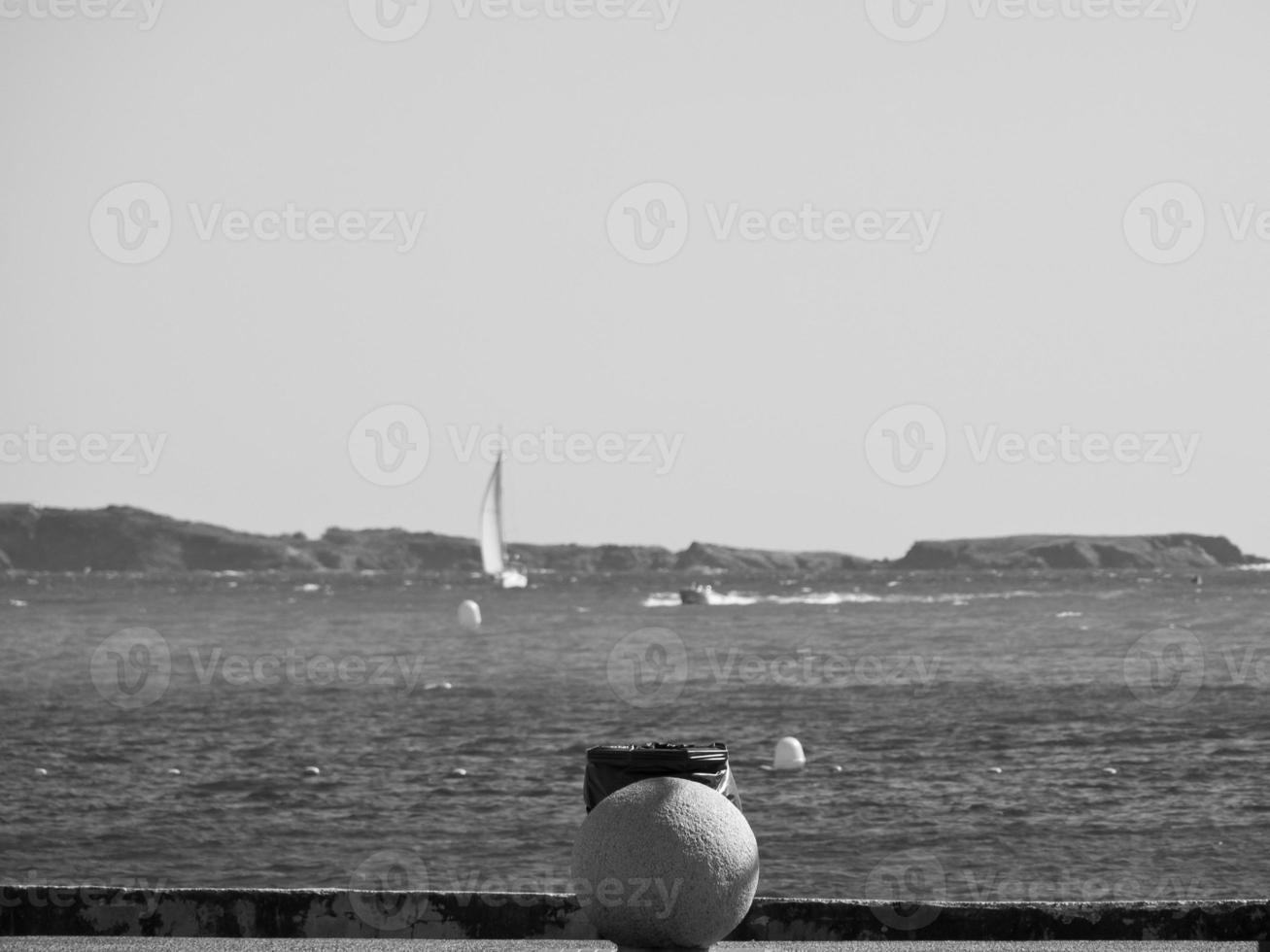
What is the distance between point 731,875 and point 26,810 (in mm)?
25187

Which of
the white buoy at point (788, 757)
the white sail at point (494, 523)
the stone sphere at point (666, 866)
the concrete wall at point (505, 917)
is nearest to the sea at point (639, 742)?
the white buoy at point (788, 757)

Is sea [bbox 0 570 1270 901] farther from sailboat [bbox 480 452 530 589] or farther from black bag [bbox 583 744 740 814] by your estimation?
sailboat [bbox 480 452 530 589]

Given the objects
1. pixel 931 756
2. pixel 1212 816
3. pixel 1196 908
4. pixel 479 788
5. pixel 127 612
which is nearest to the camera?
pixel 1196 908

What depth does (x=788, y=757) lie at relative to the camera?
33219 millimetres

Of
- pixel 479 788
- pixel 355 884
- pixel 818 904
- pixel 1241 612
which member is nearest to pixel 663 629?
pixel 1241 612

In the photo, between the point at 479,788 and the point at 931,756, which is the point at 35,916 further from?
the point at 931,756

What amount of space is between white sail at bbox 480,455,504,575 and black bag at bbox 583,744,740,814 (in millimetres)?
114251

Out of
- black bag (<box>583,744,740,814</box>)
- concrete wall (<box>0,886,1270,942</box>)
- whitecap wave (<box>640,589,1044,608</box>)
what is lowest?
whitecap wave (<box>640,589,1044,608</box>)

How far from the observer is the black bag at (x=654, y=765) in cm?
737

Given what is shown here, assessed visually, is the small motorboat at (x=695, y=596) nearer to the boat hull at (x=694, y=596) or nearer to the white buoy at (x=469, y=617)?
the boat hull at (x=694, y=596)

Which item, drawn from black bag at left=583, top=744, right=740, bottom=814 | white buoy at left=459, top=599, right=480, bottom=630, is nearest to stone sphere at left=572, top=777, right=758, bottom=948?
black bag at left=583, top=744, right=740, bottom=814

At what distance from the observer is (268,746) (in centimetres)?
3831

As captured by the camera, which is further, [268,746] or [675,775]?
[268,746]

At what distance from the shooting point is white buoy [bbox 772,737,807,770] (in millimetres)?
33062
